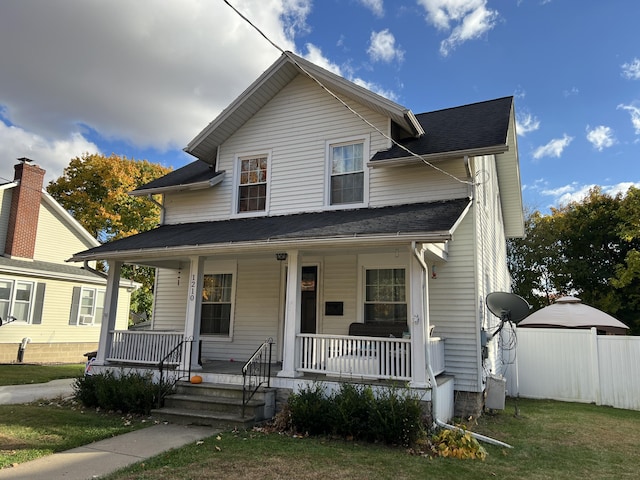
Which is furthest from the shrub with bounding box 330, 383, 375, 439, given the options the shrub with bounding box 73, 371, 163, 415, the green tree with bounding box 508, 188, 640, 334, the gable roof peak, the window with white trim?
the green tree with bounding box 508, 188, 640, 334

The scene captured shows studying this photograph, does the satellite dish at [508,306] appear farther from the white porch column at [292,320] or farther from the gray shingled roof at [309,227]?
the white porch column at [292,320]

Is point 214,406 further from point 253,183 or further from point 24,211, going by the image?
point 24,211

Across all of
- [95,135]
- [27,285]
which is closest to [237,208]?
[27,285]

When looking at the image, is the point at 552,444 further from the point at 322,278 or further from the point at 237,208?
the point at 237,208

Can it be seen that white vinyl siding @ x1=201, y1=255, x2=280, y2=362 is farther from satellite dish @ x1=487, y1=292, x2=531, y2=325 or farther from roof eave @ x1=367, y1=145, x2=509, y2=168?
satellite dish @ x1=487, y1=292, x2=531, y2=325

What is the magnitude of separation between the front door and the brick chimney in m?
14.2

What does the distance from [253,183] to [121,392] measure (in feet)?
18.5

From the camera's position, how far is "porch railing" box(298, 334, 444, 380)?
7562 mm

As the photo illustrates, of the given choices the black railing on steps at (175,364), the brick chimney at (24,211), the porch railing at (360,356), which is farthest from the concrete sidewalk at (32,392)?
the brick chimney at (24,211)

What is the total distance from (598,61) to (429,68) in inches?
271

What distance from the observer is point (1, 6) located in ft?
25.7

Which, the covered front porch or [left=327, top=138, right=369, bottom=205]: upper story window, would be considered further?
[left=327, top=138, right=369, bottom=205]: upper story window

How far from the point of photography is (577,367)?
12.1 metres

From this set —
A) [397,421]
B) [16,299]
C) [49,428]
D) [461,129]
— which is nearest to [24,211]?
[16,299]
